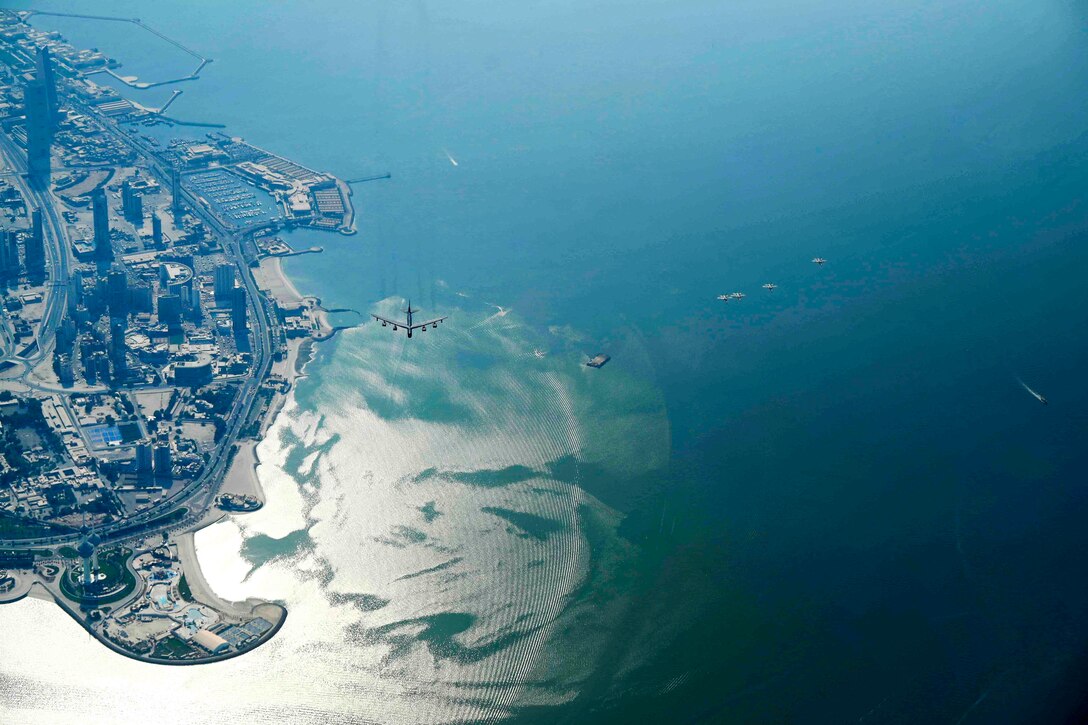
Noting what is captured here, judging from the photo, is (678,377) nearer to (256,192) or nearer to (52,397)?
(52,397)

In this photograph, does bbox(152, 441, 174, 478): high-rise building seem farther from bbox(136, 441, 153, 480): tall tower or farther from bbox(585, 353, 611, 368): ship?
bbox(585, 353, 611, 368): ship

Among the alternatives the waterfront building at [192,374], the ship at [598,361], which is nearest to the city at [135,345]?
the waterfront building at [192,374]

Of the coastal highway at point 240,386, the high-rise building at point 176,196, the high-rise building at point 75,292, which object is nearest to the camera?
the coastal highway at point 240,386

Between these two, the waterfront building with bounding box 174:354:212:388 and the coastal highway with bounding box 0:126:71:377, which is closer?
the waterfront building with bounding box 174:354:212:388

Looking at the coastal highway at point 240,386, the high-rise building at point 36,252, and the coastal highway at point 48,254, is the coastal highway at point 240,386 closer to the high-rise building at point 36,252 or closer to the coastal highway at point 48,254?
the coastal highway at point 48,254

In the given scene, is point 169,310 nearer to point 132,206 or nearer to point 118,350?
point 118,350

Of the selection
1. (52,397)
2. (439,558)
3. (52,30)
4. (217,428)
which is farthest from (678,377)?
(52,30)

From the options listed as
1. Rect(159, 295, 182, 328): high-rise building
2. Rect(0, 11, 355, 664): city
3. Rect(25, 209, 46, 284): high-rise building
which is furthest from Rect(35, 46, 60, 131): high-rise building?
Rect(159, 295, 182, 328): high-rise building
